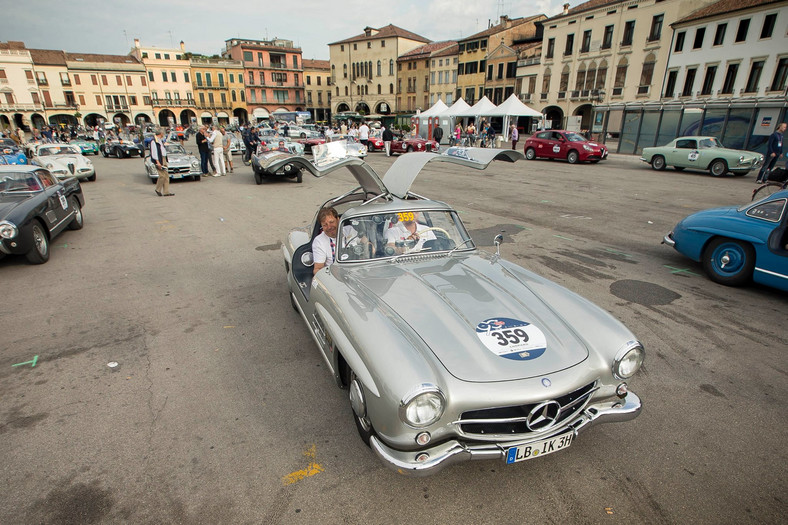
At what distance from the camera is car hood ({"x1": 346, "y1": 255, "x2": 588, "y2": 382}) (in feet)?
8.12

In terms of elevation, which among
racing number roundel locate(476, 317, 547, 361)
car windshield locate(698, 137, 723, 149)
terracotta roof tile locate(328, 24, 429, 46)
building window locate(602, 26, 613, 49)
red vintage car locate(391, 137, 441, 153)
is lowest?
racing number roundel locate(476, 317, 547, 361)

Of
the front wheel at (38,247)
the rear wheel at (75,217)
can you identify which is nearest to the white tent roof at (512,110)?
the rear wheel at (75,217)

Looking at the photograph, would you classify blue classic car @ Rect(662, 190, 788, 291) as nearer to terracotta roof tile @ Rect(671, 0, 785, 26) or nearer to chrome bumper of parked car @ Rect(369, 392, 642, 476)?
chrome bumper of parked car @ Rect(369, 392, 642, 476)

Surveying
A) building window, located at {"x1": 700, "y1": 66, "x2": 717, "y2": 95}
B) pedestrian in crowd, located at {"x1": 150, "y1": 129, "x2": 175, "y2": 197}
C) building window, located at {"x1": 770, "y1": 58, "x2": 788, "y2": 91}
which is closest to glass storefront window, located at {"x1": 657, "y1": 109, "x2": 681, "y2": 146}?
building window, located at {"x1": 770, "y1": 58, "x2": 788, "y2": 91}

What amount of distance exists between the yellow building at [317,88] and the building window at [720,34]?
64.8 m

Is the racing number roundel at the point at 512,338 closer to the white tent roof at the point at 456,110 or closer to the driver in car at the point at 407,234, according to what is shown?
the driver in car at the point at 407,234

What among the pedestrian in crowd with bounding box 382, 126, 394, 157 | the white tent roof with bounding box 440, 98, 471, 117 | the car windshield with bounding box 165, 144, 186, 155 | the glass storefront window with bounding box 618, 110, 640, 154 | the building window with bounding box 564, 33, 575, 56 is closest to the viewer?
the car windshield with bounding box 165, 144, 186, 155

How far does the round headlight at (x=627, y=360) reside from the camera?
267 cm

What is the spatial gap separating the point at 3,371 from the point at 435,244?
424cm

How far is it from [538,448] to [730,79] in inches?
1582

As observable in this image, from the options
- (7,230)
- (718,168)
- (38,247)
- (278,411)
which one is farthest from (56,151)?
(718,168)

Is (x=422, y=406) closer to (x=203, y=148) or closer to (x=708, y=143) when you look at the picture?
(x=203, y=148)

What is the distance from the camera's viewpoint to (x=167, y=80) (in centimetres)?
6988

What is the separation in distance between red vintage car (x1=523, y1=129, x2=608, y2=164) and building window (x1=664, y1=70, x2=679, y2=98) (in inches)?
813
